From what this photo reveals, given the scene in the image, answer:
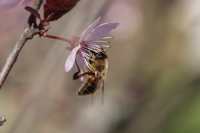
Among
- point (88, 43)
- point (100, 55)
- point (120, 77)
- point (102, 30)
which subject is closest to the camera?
point (102, 30)

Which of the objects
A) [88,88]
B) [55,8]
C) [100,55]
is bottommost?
[88,88]

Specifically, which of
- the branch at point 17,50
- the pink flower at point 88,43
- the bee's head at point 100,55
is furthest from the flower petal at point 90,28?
the bee's head at point 100,55

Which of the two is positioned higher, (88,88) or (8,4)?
(8,4)

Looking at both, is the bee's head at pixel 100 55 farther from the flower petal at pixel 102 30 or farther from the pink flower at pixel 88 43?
the flower petal at pixel 102 30

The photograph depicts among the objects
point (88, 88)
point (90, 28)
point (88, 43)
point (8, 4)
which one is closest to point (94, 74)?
point (88, 88)

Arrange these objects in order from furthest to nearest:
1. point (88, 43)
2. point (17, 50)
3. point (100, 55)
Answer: point (100, 55) < point (88, 43) < point (17, 50)

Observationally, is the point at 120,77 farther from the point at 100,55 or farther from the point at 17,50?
the point at 17,50
